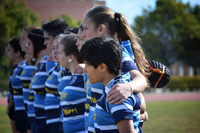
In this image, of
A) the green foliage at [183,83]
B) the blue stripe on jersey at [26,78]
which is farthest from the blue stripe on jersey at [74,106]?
the green foliage at [183,83]

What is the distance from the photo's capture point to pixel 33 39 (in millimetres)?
4418

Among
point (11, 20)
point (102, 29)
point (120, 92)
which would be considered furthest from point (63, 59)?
point (11, 20)

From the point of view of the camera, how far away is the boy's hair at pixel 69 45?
318 cm

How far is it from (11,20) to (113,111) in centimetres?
2855

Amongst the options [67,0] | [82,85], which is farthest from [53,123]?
[67,0]

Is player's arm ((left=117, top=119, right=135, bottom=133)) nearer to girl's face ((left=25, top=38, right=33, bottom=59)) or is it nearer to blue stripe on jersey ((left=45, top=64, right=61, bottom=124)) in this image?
blue stripe on jersey ((left=45, top=64, right=61, bottom=124))

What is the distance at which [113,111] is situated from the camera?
5.09 feet

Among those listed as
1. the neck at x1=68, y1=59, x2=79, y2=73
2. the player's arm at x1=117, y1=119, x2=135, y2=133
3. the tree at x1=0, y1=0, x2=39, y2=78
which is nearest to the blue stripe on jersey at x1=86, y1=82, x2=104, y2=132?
the player's arm at x1=117, y1=119, x2=135, y2=133

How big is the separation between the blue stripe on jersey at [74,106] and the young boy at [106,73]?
3.22 ft

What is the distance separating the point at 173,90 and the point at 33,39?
84.7 feet

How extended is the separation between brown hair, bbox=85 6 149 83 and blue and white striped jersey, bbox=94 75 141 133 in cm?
61

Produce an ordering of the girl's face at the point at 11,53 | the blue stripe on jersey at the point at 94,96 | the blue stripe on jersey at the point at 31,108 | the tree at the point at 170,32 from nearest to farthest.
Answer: the blue stripe on jersey at the point at 94,96
the blue stripe on jersey at the point at 31,108
the girl's face at the point at 11,53
the tree at the point at 170,32

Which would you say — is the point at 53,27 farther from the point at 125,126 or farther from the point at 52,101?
the point at 125,126

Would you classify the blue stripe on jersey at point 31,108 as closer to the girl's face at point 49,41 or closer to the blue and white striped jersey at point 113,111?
the girl's face at point 49,41
